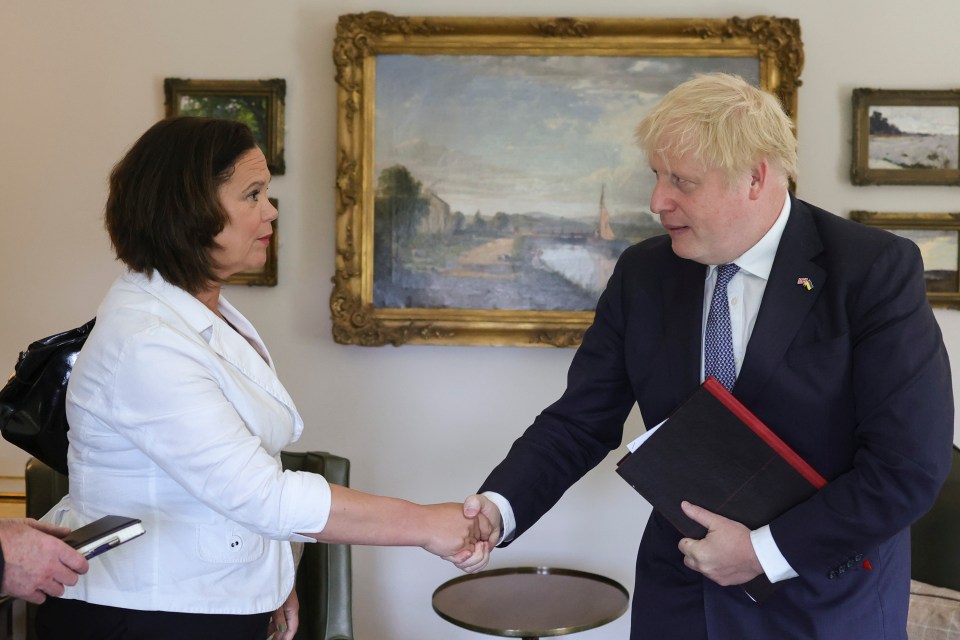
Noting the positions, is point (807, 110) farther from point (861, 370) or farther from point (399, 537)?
→ point (399, 537)

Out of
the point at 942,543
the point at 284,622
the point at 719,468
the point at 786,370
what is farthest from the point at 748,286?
the point at 942,543

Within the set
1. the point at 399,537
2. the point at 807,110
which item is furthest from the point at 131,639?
the point at 807,110

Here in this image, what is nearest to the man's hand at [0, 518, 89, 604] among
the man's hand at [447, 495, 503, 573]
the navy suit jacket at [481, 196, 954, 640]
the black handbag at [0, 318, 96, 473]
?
the black handbag at [0, 318, 96, 473]

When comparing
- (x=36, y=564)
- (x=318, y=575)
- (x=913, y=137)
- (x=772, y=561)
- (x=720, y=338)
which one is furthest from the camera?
(x=913, y=137)

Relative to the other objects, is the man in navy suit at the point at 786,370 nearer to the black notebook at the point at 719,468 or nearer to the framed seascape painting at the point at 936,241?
the black notebook at the point at 719,468

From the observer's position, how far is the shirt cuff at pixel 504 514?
90.0 inches

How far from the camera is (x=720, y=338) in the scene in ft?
6.52

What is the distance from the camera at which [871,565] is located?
1857 mm

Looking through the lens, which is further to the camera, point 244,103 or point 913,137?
point 244,103

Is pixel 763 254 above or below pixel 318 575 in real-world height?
above

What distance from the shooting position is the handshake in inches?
83.4

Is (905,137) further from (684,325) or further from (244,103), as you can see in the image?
(244,103)

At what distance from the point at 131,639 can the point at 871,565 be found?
1374 mm

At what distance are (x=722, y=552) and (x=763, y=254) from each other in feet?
1.96
